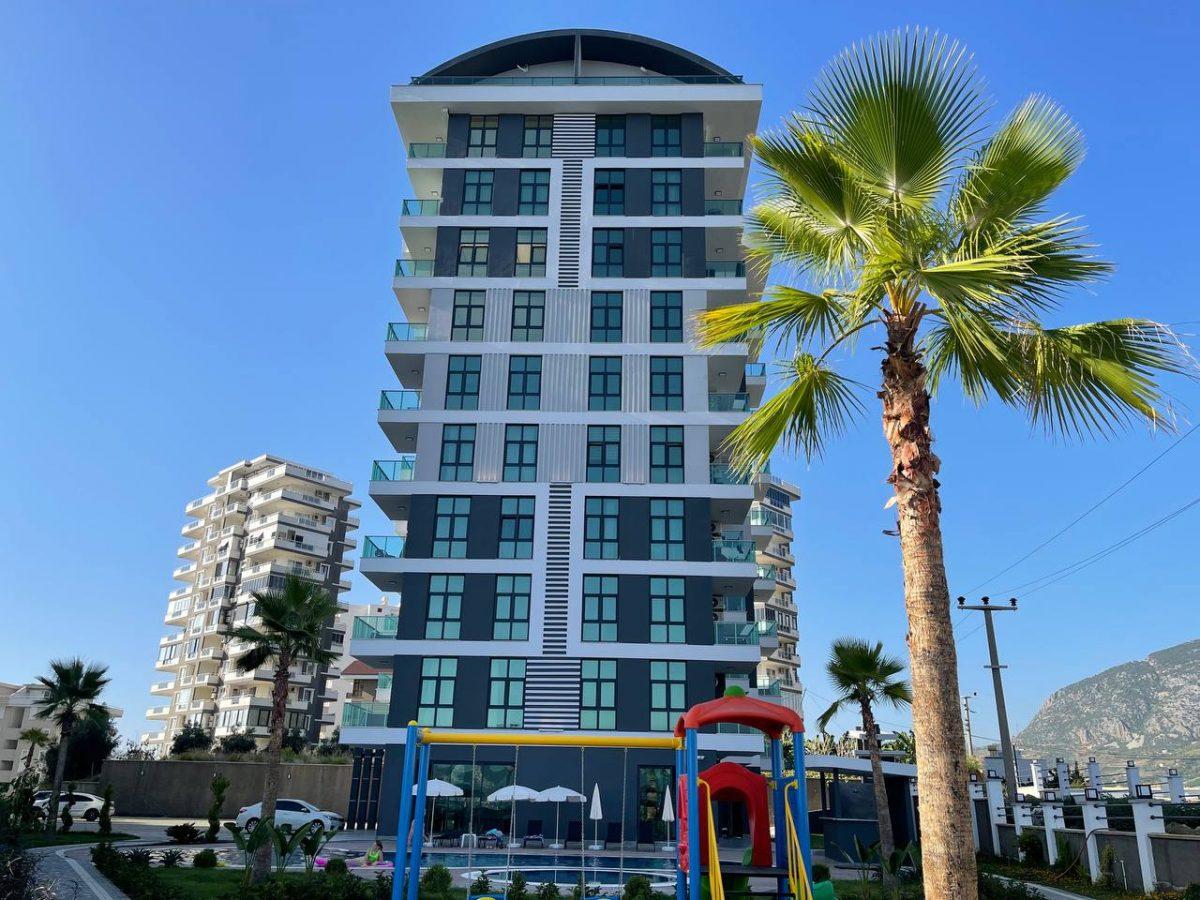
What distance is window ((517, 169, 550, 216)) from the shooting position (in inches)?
1665

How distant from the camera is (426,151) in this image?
1711 inches

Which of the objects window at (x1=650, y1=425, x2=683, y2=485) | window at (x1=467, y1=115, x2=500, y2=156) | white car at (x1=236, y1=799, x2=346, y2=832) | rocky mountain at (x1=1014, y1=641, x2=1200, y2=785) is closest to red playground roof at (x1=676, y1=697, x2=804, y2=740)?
white car at (x1=236, y1=799, x2=346, y2=832)

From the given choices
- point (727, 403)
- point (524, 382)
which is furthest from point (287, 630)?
point (727, 403)

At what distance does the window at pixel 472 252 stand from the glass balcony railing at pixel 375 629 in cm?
1600

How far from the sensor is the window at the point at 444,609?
3619 cm

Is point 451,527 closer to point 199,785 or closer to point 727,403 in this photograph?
point 727,403

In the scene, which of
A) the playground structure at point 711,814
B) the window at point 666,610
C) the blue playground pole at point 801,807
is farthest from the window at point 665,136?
the blue playground pole at point 801,807

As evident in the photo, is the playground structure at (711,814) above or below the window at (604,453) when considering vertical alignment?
below

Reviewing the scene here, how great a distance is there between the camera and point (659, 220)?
4166 cm

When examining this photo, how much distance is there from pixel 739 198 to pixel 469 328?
51.1 feet

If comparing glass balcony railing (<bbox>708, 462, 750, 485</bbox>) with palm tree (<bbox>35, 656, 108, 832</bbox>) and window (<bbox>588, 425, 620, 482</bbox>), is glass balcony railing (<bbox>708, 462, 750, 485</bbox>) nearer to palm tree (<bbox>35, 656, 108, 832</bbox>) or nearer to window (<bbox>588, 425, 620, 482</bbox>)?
window (<bbox>588, 425, 620, 482</bbox>)

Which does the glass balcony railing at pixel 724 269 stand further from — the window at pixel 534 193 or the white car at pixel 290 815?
the white car at pixel 290 815

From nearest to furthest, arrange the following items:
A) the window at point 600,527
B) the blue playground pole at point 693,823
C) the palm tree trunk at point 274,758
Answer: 1. the blue playground pole at point 693,823
2. the palm tree trunk at point 274,758
3. the window at point 600,527

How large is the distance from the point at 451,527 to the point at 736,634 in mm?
12459
